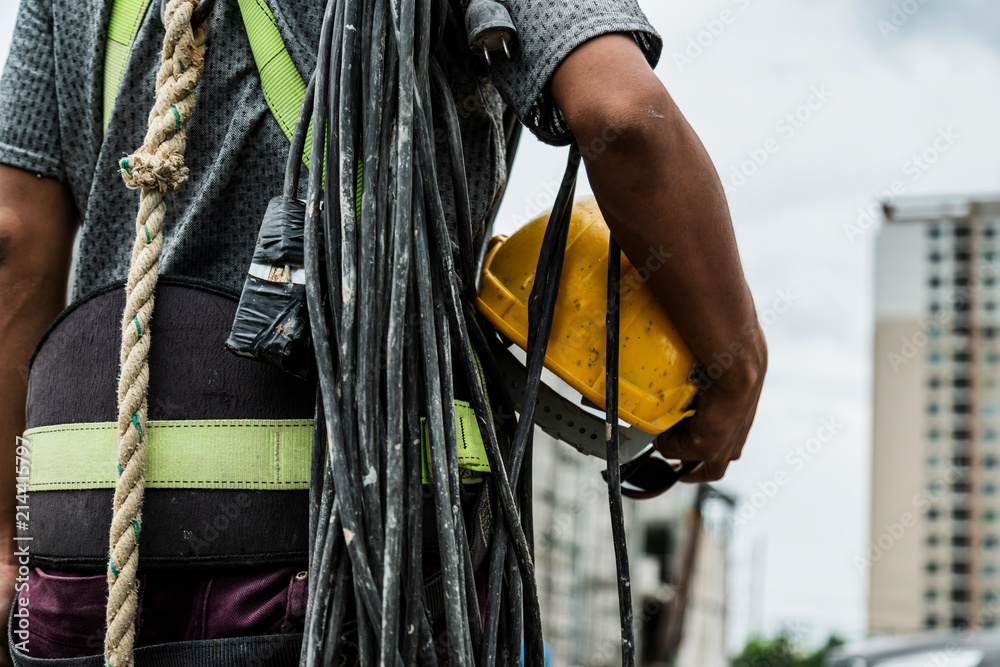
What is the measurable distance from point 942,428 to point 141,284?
68534 mm

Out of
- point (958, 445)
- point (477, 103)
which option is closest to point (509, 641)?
point (477, 103)

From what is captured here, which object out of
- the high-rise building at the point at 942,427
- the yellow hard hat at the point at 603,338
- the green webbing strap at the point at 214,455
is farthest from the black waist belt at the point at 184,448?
the high-rise building at the point at 942,427

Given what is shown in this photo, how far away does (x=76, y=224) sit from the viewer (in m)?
1.58

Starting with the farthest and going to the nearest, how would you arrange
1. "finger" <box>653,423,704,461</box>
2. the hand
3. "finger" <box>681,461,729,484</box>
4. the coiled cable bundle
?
"finger" <box>681,461,729,484</box> < "finger" <box>653,423,704,461</box> < the hand < the coiled cable bundle

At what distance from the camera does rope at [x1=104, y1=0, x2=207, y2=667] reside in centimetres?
115

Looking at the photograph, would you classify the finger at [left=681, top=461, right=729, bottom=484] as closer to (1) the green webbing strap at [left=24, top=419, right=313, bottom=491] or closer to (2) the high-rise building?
(1) the green webbing strap at [left=24, top=419, right=313, bottom=491]

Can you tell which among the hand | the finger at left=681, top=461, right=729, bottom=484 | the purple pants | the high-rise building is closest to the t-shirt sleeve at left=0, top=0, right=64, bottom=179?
the purple pants

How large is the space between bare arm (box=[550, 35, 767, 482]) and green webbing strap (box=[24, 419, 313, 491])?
59 cm

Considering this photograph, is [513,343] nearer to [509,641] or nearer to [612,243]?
[612,243]

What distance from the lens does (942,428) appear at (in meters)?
60.6

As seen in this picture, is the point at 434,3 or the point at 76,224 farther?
the point at 76,224

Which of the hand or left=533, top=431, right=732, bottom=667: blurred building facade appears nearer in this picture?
the hand

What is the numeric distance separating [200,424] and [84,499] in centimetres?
22

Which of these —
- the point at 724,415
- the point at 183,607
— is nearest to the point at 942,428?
the point at 724,415
